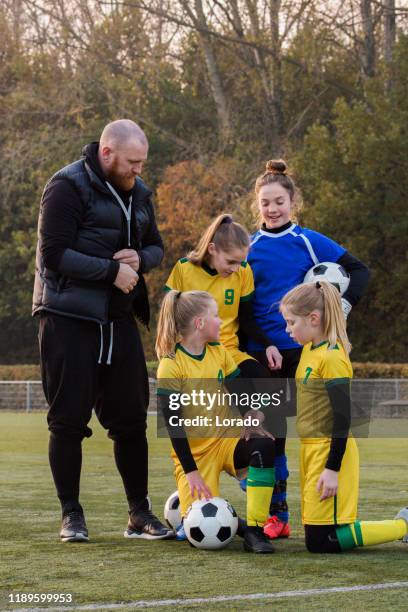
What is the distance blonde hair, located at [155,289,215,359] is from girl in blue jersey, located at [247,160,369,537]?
0.57 metres

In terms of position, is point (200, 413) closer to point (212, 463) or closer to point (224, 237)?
point (212, 463)

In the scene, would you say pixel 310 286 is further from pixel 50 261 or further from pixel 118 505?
pixel 118 505

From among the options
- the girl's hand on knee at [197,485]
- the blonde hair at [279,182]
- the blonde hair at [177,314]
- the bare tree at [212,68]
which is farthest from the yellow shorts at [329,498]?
the bare tree at [212,68]

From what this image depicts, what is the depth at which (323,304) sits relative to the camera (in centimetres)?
604

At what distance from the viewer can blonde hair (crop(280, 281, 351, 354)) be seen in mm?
6012

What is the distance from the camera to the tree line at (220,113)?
31141mm

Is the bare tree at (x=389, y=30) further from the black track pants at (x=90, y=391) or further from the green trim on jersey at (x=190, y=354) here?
the green trim on jersey at (x=190, y=354)

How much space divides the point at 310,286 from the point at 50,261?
55.1 inches

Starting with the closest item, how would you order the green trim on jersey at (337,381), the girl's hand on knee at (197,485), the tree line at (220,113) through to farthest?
1. the green trim on jersey at (337,381)
2. the girl's hand on knee at (197,485)
3. the tree line at (220,113)

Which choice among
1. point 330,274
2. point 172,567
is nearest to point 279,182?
point 330,274

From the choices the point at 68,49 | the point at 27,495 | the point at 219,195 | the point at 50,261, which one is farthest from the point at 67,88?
the point at 50,261

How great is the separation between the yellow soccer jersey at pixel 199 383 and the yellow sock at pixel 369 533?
31.6 inches

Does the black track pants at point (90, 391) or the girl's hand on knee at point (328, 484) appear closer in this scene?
the girl's hand on knee at point (328, 484)

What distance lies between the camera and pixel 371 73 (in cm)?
3509
